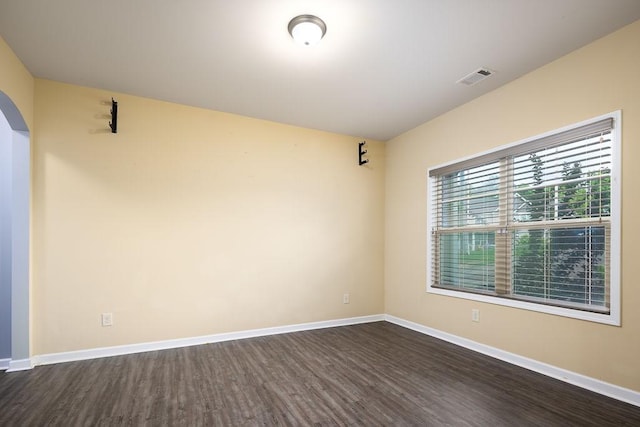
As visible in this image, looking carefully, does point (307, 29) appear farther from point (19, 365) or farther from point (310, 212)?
point (19, 365)

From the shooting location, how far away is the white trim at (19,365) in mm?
2912

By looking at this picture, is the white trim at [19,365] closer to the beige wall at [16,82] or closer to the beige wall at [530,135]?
the beige wall at [16,82]

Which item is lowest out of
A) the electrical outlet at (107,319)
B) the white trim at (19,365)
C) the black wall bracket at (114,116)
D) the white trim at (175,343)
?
the white trim at (175,343)

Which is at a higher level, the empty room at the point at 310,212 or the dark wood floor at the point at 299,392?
the empty room at the point at 310,212

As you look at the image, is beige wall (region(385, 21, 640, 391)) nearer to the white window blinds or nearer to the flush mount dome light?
the white window blinds

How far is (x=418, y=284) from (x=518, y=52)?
2775 millimetres

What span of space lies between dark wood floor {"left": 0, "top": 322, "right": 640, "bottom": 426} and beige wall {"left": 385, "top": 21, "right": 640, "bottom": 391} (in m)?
0.26

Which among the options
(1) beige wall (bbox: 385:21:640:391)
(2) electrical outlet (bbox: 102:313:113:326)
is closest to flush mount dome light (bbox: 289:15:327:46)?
(1) beige wall (bbox: 385:21:640:391)

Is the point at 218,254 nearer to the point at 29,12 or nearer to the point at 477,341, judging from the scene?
the point at 29,12

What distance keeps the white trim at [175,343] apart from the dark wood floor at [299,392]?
11 cm

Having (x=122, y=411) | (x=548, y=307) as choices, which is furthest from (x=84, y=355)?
(x=548, y=307)

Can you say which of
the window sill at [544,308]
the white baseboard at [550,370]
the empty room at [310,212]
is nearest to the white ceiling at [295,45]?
the empty room at [310,212]

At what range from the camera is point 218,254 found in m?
3.86

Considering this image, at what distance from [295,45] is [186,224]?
2251 mm
